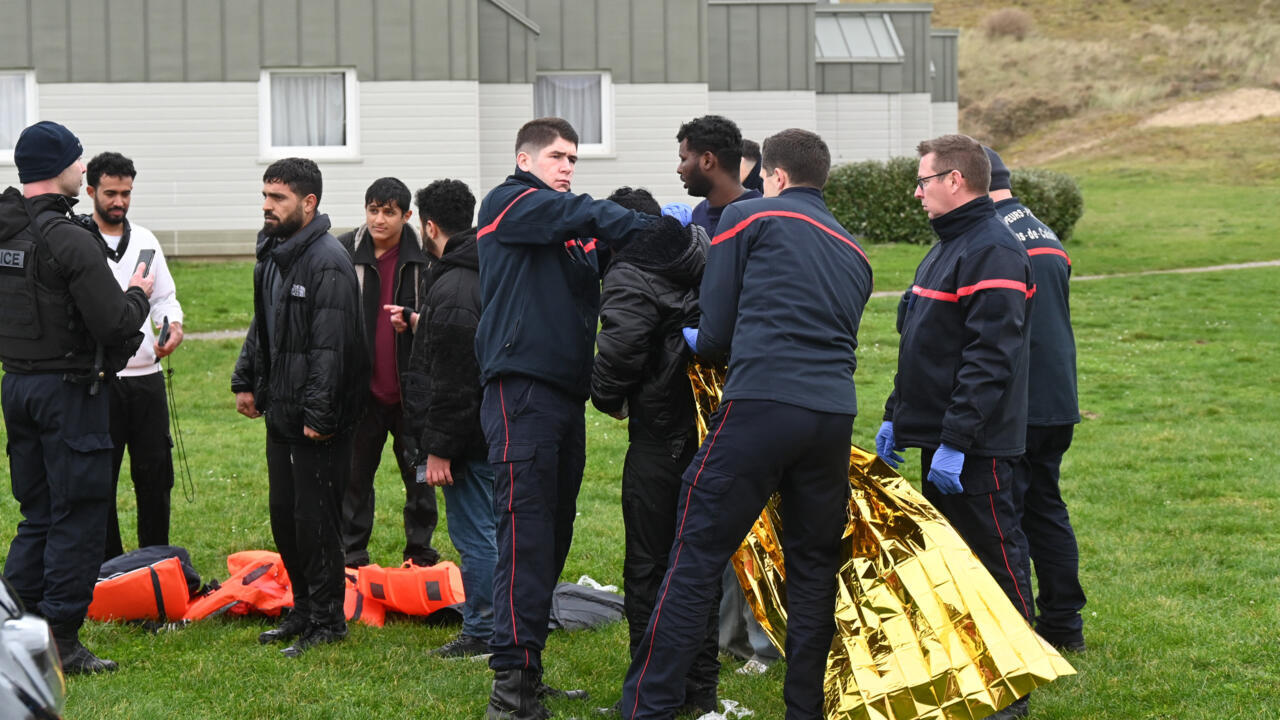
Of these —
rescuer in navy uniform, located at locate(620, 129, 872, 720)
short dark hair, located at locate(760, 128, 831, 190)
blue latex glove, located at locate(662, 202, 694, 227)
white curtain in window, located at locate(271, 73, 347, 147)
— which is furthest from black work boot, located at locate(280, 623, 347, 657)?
white curtain in window, located at locate(271, 73, 347, 147)

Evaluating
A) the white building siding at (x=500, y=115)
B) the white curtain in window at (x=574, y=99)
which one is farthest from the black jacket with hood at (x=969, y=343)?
the white curtain in window at (x=574, y=99)

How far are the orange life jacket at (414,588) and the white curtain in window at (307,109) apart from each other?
577 inches

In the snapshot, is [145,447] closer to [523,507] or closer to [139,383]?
[139,383]

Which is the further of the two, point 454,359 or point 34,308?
point 454,359

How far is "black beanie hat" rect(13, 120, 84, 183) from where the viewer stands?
5.66m

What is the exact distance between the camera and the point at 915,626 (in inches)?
191

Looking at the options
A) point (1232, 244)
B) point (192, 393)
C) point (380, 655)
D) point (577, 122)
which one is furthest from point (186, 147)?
point (1232, 244)

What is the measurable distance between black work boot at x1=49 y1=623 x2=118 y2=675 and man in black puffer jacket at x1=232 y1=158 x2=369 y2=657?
747mm

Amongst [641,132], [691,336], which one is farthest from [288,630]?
[641,132]

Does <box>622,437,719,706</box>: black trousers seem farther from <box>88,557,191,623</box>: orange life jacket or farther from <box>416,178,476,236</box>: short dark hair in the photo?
<box>88,557,191,623</box>: orange life jacket

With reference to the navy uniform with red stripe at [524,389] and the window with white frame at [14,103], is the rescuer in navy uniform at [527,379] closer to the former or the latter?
the navy uniform with red stripe at [524,389]

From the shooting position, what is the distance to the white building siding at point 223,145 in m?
19.8

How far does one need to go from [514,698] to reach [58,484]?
225 centimetres

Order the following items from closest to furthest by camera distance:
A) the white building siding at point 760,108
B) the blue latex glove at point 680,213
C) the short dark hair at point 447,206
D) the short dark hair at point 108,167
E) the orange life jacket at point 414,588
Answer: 1. the blue latex glove at point 680,213
2. the short dark hair at point 447,206
3. the orange life jacket at point 414,588
4. the short dark hair at point 108,167
5. the white building siding at point 760,108
